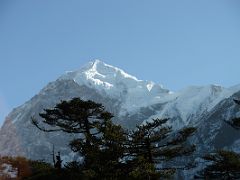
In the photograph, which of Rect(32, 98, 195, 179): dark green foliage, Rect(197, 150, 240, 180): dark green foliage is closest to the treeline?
Rect(32, 98, 195, 179): dark green foliage

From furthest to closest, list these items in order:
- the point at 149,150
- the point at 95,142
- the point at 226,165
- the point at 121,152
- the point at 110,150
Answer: the point at 226,165, the point at 149,150, the point at 95,142, the point at 121,152, the point at 110,150

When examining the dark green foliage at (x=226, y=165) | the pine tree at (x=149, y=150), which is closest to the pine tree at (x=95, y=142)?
the pine tree at (x=149, y=150)

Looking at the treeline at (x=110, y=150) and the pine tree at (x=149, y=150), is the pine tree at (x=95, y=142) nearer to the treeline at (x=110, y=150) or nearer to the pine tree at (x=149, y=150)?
the treeline at (x=110, y=150)

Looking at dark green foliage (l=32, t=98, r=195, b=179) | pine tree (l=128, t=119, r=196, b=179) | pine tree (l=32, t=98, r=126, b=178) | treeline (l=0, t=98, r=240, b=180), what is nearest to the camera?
pine tree (l=128, t=119, r=196, b=179)

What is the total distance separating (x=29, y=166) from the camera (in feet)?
152

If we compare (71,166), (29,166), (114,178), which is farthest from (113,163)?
(29,166)

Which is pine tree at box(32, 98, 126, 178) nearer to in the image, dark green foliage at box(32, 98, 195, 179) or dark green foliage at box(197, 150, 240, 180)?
dark green foliage at box(32, 98, 195, 179)

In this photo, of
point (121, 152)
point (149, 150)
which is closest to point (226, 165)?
point (149, 150)

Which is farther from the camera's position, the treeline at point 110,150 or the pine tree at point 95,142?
the pine tree at point 95,142

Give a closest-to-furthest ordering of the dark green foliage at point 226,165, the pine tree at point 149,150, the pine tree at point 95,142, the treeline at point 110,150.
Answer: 1. the pine tree at point 149,150
2. the treeline at point 110,150
3. the pine tree at point 95,142
4. the dark green foliage at point 226,165

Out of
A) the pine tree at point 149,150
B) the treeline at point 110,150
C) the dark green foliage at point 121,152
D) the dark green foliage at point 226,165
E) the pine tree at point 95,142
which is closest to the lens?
the pine tree at point 149,150

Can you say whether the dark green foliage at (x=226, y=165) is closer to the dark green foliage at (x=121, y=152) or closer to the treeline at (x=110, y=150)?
the treeline at (x=110, y=150)

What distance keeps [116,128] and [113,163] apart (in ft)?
9.60

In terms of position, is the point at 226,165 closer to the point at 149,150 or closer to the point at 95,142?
the point at 149,150
